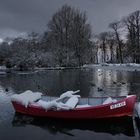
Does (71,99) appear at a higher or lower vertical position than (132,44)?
lower

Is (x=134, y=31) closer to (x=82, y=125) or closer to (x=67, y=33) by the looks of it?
(x=67, y=33)

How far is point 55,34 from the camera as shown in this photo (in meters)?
56.2

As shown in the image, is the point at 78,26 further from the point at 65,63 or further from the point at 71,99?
the point at 71,99

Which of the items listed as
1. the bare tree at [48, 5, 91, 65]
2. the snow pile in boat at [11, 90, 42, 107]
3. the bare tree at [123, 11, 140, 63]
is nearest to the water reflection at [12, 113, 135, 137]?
the snow pile in boat at [11, 90, 42, 107]

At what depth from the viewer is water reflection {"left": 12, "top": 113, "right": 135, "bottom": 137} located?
986 cm

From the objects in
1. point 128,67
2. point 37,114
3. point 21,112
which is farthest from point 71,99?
point 128,67

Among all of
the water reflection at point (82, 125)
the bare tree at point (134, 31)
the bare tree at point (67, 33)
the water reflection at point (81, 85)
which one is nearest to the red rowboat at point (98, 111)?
the water reflection at point (82, 125)

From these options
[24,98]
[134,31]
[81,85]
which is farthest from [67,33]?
[24,98]

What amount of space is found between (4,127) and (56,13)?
48880 millimetres

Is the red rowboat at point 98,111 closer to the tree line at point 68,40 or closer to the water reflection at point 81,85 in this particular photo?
the water reflection at point 81,85

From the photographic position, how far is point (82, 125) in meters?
10.5

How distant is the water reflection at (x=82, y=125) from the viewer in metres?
9.86

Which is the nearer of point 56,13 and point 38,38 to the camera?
point 56,13

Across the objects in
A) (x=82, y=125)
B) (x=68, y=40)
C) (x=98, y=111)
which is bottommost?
(x=82, y=125)
